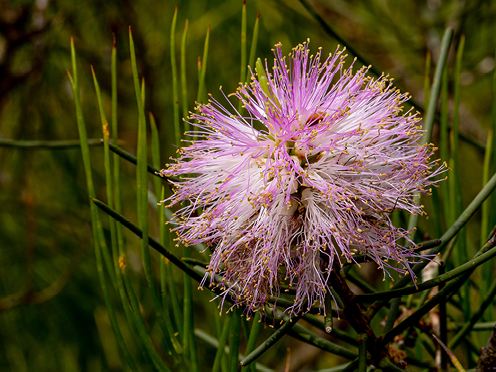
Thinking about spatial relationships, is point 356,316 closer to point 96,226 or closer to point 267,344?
point 267,344

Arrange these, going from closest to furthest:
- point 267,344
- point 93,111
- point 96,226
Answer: point 267,344, point 96,226, point 93,111

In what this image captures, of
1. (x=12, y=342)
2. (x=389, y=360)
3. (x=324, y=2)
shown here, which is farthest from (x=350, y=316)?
(x=324, y=2)

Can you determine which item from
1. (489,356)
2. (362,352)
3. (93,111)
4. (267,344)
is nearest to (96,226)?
(267,344)

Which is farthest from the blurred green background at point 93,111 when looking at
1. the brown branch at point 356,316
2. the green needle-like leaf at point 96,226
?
the brown branch at point 356,316

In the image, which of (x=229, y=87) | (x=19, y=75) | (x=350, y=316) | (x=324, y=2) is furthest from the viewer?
(x=324, y=2)

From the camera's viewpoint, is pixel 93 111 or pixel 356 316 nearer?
pixel 356 316

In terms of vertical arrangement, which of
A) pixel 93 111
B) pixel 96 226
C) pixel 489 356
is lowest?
pixel 489 356

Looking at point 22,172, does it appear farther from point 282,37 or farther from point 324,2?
point 324,2
